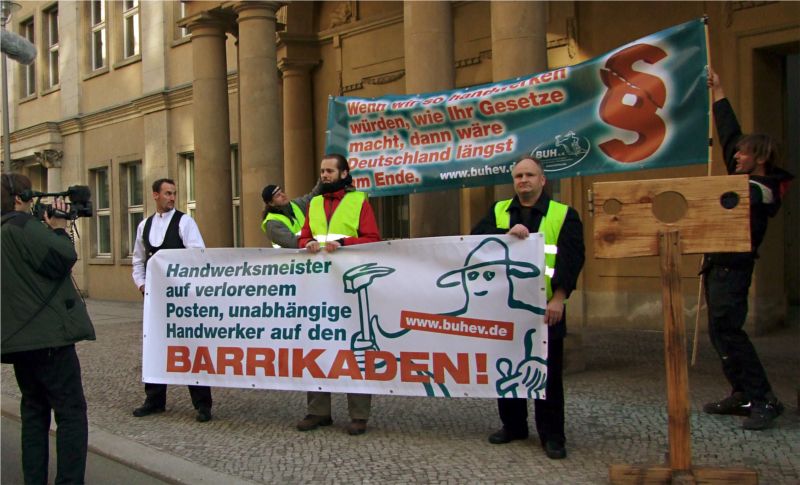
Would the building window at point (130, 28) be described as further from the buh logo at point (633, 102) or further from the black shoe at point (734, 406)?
the black shoe at point (734, 406)

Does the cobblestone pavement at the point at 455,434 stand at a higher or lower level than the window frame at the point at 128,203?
lower

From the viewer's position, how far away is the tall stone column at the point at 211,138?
1266 cm

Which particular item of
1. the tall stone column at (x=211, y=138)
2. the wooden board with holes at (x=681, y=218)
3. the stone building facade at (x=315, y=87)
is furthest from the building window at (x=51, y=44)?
the wooden board with holes at (x=681, y=218)

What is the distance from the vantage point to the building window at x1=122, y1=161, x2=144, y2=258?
20219mm

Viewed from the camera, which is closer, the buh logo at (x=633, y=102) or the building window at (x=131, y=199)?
the buh logo at (x=633, y=102)

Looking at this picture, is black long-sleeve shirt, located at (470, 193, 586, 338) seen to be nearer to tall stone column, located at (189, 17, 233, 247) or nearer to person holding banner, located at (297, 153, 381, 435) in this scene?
person holding banner, located at (297, 153, 381, 435)

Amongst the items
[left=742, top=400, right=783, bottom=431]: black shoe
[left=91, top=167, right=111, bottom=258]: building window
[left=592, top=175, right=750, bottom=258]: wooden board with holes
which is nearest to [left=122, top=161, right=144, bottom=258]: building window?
[left=91, top=167, right=111, bottom=258]: building window

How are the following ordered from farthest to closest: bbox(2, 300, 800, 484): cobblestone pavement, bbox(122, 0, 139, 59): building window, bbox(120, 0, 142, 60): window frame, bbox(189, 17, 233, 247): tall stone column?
bbox(122, 0, 139, 59): building window, bbox(120, 0, 142, 60): window frame, bbox(189, 17, 233, 247): tall stone column, bbox(2, 300, 800, 484): cobblestone pavement

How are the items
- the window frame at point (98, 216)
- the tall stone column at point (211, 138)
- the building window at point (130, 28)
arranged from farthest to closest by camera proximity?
the window frame at point (98, 216) < the building window at point (130, 28) < the tall stone column at point (211, 138)

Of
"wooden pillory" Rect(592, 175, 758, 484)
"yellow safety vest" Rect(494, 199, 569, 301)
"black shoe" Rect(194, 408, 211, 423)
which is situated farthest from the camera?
"black shoe" Rect(194, 408, 211, 423)

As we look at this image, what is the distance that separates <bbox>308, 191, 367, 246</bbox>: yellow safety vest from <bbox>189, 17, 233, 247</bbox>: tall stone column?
6989 millimetres

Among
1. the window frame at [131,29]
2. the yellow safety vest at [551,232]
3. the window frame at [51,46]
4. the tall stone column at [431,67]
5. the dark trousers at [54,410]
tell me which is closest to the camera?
the dark trousers at [54,410]

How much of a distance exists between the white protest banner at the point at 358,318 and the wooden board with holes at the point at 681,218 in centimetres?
69

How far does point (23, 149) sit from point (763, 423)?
2335 centimetres
